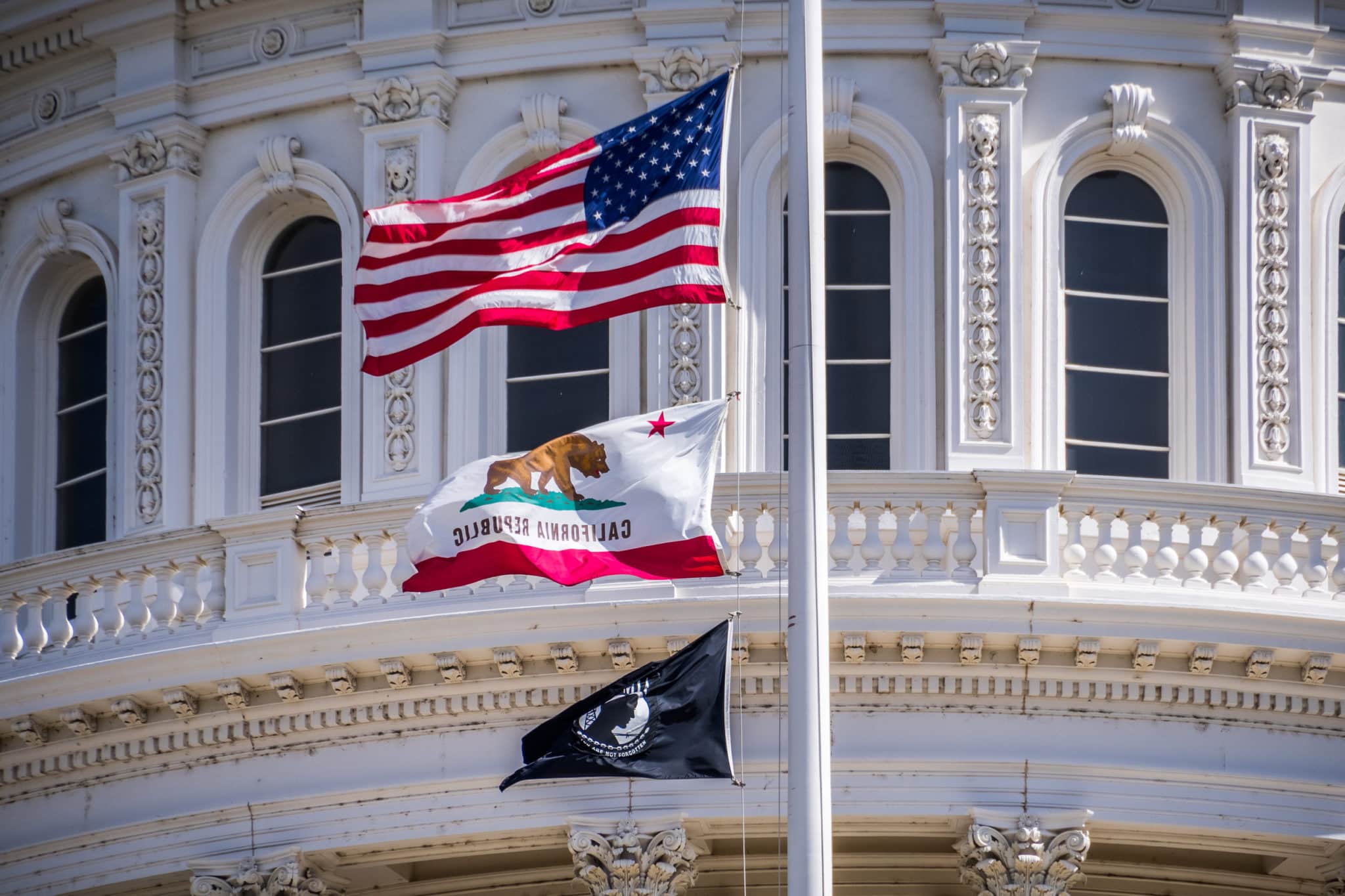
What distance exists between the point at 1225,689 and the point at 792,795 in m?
7.08

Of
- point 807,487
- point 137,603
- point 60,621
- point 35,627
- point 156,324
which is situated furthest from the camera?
point 156,324

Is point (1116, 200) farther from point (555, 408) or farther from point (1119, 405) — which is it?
point (555, 408)

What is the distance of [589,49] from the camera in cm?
3297

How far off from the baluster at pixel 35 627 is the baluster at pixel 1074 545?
27.1ft

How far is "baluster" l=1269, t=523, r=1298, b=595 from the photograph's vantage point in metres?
30.0

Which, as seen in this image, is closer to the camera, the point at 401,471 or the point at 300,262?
the point at 401,471

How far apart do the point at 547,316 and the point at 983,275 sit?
7.63 meters

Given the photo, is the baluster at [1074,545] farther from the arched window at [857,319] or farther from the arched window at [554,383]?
the arched window at [554,383]

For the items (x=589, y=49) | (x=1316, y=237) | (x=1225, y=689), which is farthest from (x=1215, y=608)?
(x=589, y=49)

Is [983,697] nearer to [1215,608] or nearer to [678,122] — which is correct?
[1215,608]

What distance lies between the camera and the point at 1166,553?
29.8 m

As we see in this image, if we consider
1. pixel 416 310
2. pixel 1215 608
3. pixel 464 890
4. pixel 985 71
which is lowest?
pixel 464 890

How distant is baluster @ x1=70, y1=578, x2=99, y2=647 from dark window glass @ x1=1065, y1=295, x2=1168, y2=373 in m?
8.35

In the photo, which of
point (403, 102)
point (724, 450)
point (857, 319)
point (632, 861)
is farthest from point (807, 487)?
point (403, 102)
